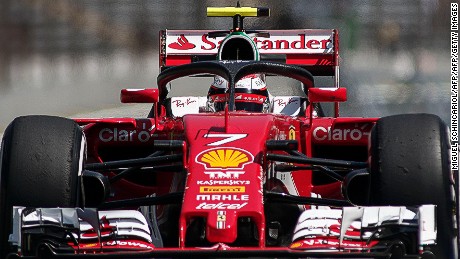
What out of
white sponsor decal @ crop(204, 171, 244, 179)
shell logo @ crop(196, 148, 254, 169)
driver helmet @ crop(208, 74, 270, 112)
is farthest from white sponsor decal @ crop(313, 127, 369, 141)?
white sponsor decal @ crop(204, 171, 244, 179)

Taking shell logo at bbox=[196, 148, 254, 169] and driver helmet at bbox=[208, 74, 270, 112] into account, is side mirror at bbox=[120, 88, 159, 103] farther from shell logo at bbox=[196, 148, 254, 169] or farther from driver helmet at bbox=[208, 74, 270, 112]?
shell logo at bbox=[196, 148, 254, 169]

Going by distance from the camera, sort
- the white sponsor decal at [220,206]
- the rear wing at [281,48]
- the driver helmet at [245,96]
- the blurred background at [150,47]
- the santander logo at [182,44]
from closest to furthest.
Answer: the white sponsor decal at [220,206] < the driver helmet at [245,96] < the rear wing at [281,48] < the santander logo at [182,44] < the blurred background at [150,47]

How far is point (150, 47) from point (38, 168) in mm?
9985

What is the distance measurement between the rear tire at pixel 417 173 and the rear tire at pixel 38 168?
157cm

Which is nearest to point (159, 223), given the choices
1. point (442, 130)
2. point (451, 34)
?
point (442, 130)

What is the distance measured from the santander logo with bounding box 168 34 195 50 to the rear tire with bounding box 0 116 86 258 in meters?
4.26

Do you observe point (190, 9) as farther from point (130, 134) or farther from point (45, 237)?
point (45, 237)

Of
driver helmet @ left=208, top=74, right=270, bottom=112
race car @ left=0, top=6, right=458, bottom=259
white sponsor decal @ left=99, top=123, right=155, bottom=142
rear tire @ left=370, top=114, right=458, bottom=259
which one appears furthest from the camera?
driver helmet @ left=208, top=74, right=270, bottom=112

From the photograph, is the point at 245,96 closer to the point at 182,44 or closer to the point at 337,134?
the point at 337,134

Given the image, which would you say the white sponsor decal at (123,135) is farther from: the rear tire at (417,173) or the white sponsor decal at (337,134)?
the rear tire at (417,173)

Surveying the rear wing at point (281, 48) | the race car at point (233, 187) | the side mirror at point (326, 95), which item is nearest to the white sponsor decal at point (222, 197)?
the race car at point (233, 187)

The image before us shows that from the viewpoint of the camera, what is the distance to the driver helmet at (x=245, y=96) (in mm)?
7711

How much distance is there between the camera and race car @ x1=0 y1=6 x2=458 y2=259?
506 centimetres

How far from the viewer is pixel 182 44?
10.0 metres
